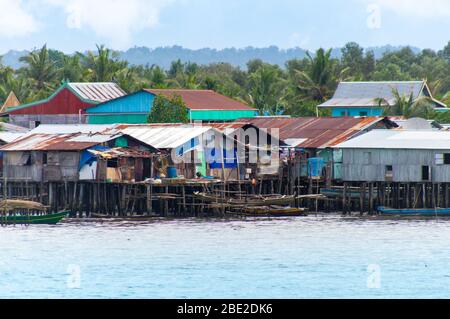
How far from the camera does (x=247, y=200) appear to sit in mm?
66125

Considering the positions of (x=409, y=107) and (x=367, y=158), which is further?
(x=409, y=107)

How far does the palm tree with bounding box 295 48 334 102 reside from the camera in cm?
9625

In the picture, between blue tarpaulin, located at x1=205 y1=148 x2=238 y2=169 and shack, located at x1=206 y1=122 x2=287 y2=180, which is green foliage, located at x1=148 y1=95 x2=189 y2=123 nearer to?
shack, located at x1=206 y1=122 x2=287 y2=180

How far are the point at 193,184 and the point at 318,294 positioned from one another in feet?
74.2

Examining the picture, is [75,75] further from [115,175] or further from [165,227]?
[165,227]

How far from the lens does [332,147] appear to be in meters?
68.4

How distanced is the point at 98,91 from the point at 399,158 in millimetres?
29849

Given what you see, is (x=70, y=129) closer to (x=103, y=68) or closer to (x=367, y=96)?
(x=103, y=68)

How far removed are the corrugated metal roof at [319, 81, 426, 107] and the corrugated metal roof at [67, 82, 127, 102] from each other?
47.2 feet

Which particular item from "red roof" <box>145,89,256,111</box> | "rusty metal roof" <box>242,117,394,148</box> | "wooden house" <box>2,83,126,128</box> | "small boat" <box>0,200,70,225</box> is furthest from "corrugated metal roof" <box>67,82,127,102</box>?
"small boat" <box>0,200,70,225</box>

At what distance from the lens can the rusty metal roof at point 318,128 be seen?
234 ft

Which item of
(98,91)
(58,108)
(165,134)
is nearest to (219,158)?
(165,134)

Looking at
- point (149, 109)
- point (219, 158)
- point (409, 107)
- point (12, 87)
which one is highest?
point (12, 87)
